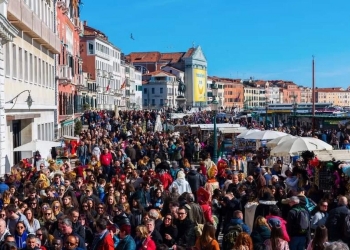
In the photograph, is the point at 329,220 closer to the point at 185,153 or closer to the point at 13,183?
the point at 13,183

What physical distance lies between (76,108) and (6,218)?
35989 millimetres

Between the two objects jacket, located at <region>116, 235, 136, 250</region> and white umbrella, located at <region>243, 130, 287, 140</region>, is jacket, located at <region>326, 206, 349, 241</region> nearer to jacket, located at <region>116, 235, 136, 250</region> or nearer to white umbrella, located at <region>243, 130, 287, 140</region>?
jacket, located at <region>116, 235, 136, 250</region>

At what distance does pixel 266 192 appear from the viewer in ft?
35.2

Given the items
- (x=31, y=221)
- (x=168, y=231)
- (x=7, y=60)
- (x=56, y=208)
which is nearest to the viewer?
(x=168, y=231)

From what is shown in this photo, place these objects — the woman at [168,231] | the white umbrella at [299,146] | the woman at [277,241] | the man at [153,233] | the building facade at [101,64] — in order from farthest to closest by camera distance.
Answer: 1. the building facade at [101,64]
2. the white umbrella at [299,146]
3. the woman at [168,231]
4. the man at [153,233]
5. the woman at [277,241]

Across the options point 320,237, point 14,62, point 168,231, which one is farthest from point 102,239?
point 14,62

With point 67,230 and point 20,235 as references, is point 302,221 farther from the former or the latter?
point 20,235

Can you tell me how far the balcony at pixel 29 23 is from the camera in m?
20.1

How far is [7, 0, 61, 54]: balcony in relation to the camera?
66.0ft

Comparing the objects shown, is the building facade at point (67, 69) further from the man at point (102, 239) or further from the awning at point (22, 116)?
the man at point (102, 239)

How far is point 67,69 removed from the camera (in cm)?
3744

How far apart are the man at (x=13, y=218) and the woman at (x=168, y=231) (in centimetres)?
194

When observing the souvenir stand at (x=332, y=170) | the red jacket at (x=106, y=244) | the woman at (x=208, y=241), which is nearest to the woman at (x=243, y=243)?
the woman at (x=208, y=241)

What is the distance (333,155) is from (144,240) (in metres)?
9.37
